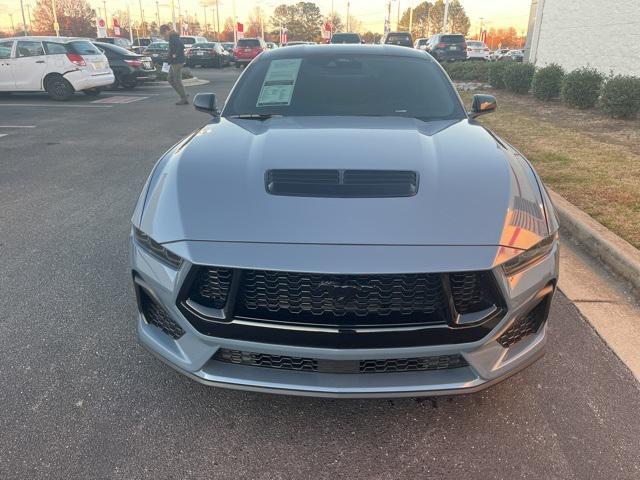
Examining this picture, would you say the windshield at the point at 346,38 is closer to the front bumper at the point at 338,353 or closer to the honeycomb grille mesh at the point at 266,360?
the front bumper at the point at 338,353

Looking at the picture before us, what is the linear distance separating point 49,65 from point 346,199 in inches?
591

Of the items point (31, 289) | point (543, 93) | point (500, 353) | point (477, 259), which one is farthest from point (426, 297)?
point (543, 93)

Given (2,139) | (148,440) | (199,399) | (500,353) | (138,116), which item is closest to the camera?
(500,353)

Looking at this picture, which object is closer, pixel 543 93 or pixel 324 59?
pixel 324 59

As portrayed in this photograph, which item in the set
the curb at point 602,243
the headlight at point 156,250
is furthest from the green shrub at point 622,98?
the headlight at point 156,250

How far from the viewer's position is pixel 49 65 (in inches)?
566

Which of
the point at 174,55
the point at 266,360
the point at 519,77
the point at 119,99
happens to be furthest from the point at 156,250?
the point at 119,99

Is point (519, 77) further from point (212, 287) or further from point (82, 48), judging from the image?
point (212, 287)

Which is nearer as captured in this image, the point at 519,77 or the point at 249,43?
the point at 519,77

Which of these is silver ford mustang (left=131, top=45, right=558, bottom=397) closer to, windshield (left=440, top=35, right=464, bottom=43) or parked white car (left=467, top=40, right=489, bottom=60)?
windshield (left=440, top=35, right=464, bottom=43)

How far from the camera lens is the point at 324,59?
393cm

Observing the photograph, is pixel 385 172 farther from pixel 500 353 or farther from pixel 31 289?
pixel 31 289

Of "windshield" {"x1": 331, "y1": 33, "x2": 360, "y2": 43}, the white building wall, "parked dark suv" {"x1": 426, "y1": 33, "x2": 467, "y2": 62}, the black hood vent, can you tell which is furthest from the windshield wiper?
"windshield" {"x1": 331, "y1": 33, "x2": 360, "y2": 43}

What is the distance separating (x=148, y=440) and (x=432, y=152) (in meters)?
1.86
